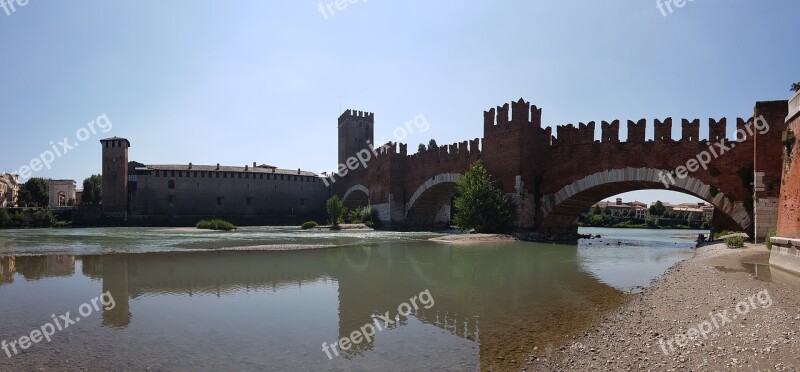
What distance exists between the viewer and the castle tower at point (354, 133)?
70.8m

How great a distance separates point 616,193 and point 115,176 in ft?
186

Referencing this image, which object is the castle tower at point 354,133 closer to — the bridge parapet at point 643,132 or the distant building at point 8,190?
the bridge parapet at point 643,132

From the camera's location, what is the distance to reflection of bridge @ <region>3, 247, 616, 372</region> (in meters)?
7.43

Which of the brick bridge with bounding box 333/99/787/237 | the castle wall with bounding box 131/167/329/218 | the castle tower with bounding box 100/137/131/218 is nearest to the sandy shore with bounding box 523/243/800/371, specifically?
the brick bridge with bounding box 333/99/787/237

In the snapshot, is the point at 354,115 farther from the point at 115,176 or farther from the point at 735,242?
the point at 735,242

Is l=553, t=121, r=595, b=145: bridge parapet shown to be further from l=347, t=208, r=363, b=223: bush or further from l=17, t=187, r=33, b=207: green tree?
l=17, t=187, r=33, b=207: green tree

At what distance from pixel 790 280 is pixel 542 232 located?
760 inches

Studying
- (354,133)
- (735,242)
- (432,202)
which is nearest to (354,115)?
(354,133)

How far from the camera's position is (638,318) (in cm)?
711

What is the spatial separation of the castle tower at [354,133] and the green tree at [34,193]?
143 feet

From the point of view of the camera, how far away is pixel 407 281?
460 inches

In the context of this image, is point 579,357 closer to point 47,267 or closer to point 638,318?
point 638,318

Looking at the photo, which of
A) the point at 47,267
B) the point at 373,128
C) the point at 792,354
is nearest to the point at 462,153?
the point at 47,267
